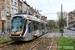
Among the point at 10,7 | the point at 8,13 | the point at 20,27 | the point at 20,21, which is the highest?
the point at 10,7

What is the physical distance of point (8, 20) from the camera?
30.7 meters

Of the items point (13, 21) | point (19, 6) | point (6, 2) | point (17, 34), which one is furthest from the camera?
point (19, 6)

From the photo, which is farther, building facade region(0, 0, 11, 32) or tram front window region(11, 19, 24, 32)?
building facade region(0, 0, 11, 32)

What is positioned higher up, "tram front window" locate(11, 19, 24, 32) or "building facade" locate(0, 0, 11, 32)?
"building facade" locate(0, 0, 11, 32)

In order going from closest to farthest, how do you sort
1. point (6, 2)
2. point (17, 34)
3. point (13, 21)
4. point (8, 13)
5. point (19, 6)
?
point (17, 34) < point (13, 21) < point (6, 2) < point (8, 13) < point (19, 6)

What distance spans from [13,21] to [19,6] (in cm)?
2490

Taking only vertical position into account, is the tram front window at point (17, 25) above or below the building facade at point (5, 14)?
below

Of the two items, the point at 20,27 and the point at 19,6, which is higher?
the point at 19,6

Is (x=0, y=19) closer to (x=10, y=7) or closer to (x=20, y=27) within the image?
(x=10, y=7)

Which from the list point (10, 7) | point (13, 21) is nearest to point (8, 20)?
point (10, 7)

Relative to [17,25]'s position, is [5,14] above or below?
above

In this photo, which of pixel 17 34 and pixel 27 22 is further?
pixel 27 22

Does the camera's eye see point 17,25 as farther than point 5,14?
No

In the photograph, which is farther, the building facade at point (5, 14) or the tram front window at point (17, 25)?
the building facade at point (5, 14)
